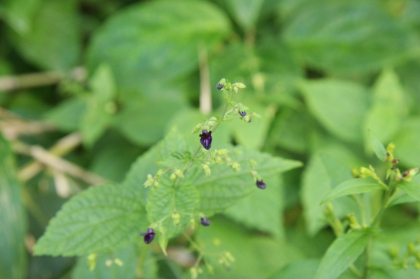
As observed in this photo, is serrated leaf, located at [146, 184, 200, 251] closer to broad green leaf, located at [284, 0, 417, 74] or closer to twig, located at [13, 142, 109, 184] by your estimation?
twig, located at [13, 142, 109, 184]

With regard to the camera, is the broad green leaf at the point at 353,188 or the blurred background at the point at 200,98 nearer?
the broad green leaf at the point at 353,188

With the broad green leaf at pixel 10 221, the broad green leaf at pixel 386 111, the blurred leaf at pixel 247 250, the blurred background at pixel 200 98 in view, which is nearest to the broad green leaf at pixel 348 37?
the blurred background at pixel 200 98

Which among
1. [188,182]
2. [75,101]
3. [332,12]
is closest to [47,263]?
[75,101]

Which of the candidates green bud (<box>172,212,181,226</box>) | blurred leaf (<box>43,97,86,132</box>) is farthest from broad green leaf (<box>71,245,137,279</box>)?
blurred leaf (<box>43,97,86,132</box>)

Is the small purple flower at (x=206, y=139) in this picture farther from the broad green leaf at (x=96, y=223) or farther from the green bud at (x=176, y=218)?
the broad green leaf at (x=96, y=223)

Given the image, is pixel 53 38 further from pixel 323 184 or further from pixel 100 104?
pixel 323 184

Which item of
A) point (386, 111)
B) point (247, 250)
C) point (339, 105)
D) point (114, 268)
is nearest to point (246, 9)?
point (339, 105)
